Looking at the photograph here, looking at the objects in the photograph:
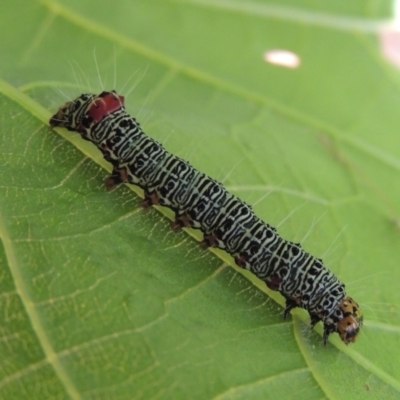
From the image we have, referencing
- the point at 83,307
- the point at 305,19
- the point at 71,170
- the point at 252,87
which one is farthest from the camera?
the point at 305,19

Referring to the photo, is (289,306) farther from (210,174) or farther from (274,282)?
(210,174)

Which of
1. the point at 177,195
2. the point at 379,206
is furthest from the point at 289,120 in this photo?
the point at 177,195

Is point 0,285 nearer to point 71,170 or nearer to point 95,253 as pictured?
point 95,253

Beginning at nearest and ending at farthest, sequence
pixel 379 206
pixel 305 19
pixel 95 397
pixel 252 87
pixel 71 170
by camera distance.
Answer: pixel 95 397 < pixel 71 170 < pixel 379 206 < pixel 252 87 < pixel 305 19

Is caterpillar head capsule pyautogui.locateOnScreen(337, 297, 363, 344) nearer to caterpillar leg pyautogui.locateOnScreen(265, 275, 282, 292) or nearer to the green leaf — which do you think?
the green leaf

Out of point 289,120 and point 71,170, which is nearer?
point 71,170

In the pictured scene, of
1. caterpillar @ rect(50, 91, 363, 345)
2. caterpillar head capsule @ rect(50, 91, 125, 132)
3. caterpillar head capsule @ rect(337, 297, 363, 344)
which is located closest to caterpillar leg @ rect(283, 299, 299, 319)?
caterpillar @ rect(50, 91, 363, 345)

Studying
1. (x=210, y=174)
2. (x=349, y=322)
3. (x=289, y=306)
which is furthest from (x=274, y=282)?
(x=210, y=174)
